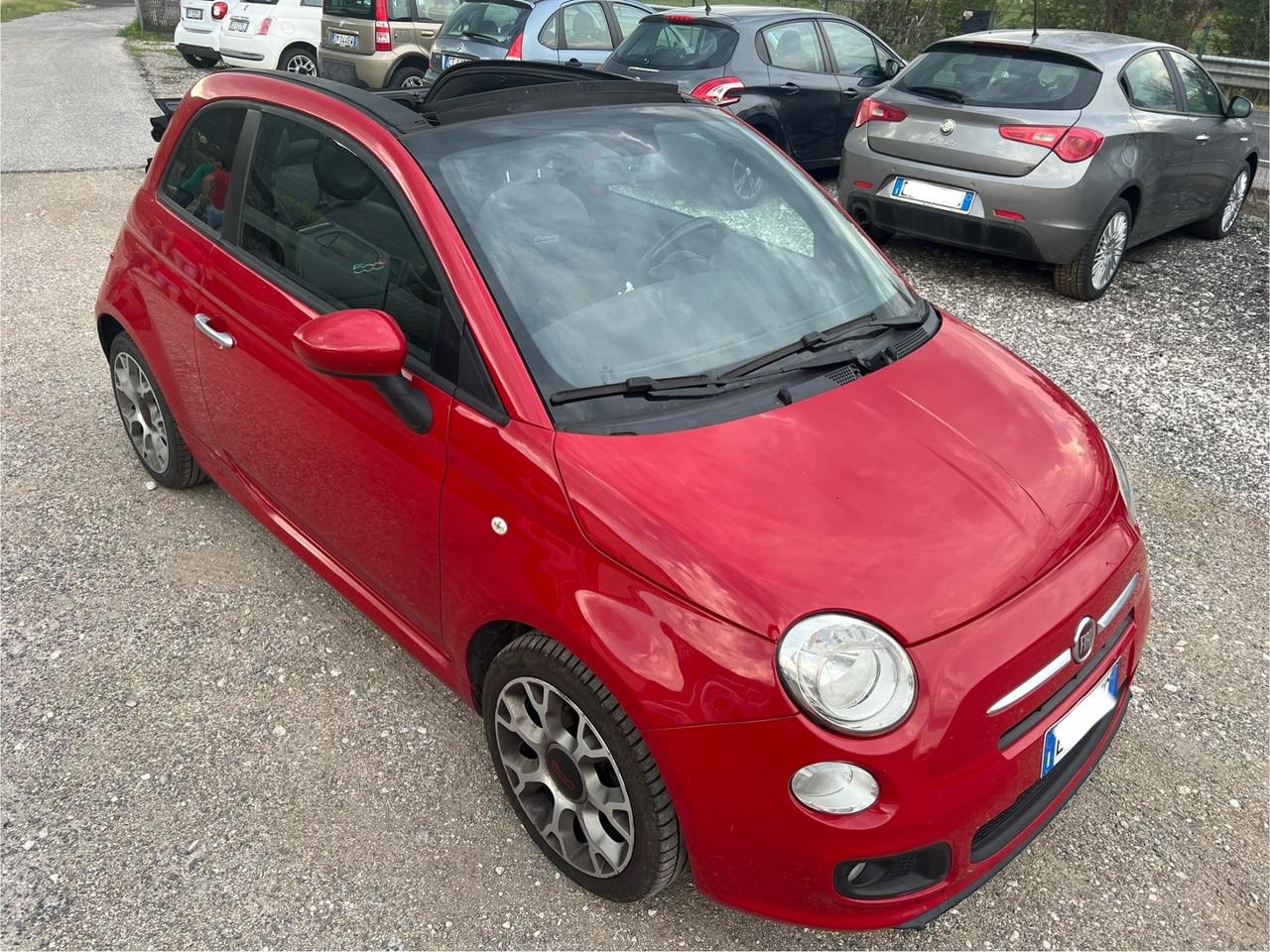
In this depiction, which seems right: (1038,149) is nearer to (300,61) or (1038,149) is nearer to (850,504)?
(850,504)

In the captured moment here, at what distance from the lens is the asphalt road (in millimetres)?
2467

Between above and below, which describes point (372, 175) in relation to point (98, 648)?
above

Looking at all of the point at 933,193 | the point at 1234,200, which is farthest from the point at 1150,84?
the point at 1234,200

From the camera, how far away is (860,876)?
208 cm

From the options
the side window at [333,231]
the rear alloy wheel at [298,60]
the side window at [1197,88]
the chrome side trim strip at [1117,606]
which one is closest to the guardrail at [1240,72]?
the side window at [1197,88]

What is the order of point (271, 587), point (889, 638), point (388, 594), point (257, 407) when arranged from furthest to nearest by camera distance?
point (271, 587), point (257, 407), point (388, 594), point (889, 638)

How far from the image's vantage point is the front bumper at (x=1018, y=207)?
6180 mm

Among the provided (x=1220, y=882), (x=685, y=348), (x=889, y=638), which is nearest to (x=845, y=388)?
(x=685, y=348)

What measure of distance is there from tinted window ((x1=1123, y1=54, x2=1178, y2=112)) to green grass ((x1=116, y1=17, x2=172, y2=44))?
19118 millimetres

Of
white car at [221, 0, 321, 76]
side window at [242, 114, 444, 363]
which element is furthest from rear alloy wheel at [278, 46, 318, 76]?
side window at [242, 114, 444, 363]

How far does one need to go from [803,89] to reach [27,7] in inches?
1033

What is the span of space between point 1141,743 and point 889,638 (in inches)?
60.9

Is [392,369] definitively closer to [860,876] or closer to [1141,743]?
[860,876]

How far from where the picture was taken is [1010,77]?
21.4ft
